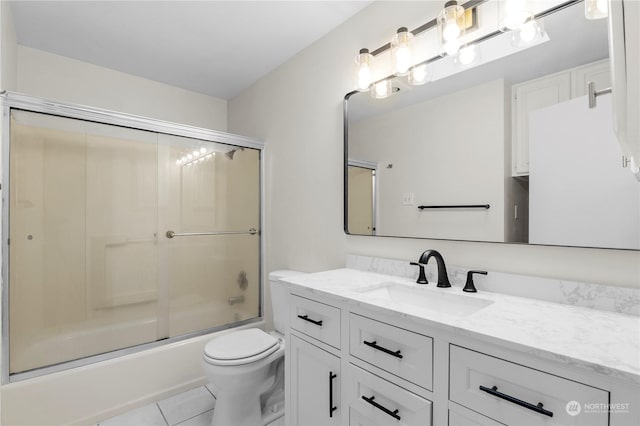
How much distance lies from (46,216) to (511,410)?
237 centimetres

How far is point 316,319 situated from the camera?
1.32 metres

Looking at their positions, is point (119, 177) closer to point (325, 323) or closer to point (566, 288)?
point (325, 323)

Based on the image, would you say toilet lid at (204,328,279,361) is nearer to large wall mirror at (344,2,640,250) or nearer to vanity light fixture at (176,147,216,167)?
large wall mirror at (344,2,640,250)

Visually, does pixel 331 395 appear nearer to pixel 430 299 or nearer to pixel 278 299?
pixel 430 299

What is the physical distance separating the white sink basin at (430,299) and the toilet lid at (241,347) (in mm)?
782

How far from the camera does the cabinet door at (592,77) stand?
1016 mm

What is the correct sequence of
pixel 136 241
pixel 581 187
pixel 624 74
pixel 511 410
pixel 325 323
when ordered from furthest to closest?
pixel 136 241
pixel 325 323
pixel 581 187
pixel 511 410
pixel 624 74

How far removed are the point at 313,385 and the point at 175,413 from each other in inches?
45.3

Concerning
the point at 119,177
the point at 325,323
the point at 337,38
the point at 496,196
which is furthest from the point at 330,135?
the point at 119,177

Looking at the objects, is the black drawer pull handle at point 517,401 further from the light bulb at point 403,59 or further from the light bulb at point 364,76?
the light bulb at point 364,76

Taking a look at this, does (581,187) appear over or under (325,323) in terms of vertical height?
over

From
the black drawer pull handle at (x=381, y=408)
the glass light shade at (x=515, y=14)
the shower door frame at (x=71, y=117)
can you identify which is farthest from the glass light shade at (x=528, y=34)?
the shower door frame at (x=71, y=117)

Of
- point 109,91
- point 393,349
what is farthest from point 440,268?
point 109,91

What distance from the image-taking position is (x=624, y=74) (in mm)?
Result: 416
